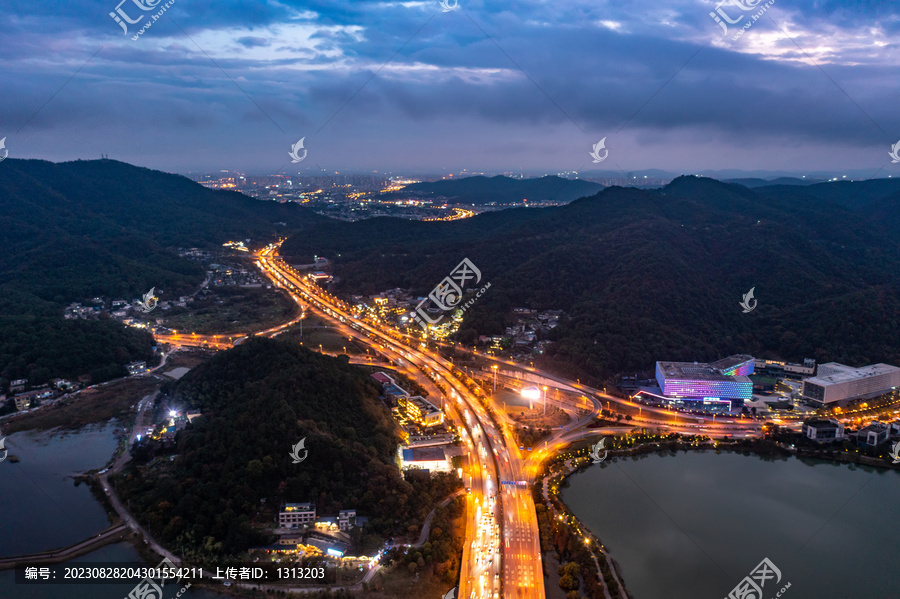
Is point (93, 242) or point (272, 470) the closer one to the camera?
point (272, 470)

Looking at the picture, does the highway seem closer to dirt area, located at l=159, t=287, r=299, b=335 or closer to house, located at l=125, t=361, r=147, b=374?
dirt area, located at l=159, t=287, r=299, b=335

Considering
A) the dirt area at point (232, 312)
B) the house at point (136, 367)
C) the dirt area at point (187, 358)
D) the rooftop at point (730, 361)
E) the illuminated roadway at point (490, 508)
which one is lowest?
the illuminated roadway at point (490, 508)

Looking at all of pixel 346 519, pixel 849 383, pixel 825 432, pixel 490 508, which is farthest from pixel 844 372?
pixel 346 519

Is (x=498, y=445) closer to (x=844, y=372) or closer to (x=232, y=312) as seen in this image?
(x=844, y=372)

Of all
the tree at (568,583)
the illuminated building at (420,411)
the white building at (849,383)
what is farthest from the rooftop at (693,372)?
the tree at (568,583)

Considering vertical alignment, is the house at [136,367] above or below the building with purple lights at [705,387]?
above

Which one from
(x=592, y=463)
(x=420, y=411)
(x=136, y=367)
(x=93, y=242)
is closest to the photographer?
(x=592, y=463)

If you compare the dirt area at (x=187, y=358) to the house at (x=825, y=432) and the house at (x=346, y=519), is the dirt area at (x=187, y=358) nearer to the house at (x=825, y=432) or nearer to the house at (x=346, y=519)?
the house at (x=346, y=519)
